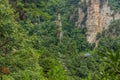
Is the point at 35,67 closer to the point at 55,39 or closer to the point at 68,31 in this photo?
the point at 55,39

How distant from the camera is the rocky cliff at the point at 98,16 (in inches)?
3189

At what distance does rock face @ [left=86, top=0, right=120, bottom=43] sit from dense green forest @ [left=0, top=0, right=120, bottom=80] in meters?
1.53

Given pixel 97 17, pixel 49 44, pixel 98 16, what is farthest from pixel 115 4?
pixel 49 44

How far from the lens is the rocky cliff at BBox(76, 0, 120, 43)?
81000 millimetres

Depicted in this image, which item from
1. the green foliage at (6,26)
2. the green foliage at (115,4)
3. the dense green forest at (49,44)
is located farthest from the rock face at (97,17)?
the green foliage at (6,26)

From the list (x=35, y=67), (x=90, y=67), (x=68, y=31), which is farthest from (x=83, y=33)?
(x=35, y=67)

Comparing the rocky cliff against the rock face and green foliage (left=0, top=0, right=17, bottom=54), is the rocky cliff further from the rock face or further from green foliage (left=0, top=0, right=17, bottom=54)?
green foliage (left=0, top=0, right=17, bottom=54)

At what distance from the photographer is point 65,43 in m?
70.6

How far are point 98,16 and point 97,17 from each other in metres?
0.36

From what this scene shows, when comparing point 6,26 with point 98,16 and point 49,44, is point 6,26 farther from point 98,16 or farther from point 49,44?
point 98,16

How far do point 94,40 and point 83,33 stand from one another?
14.9 ft

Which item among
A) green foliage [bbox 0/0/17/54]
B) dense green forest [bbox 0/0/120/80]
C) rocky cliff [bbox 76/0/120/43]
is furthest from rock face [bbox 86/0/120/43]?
green foliage [bbox 0/0/17/54]

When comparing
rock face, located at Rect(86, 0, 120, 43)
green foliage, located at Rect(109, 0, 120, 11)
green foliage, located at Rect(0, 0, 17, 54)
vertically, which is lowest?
rock face, located at Rect(86, 0, 120, 43)

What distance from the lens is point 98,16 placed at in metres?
82.7
